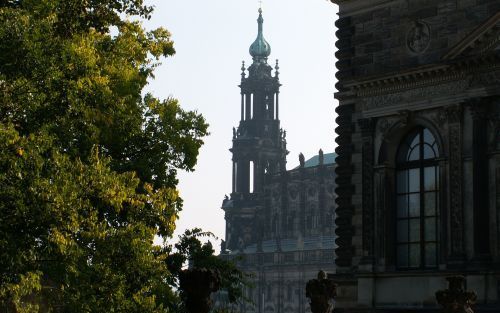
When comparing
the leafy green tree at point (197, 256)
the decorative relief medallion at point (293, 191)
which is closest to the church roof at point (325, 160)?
the decorative relief medallion at point (293, 191)

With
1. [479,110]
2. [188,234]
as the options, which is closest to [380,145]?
[479,110]

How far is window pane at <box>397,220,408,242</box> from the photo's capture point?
30672 mm

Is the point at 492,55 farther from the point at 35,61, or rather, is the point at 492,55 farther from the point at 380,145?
Result: the point at 35,61

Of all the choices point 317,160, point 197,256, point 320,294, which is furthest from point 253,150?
point 320,294

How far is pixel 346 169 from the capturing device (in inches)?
1257

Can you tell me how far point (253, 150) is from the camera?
141625mm

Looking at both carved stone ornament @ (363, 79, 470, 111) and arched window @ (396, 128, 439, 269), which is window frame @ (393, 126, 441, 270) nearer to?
arched window @ (396, 128, 439, 269)

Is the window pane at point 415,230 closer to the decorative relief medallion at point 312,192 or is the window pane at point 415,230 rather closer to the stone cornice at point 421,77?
the stone cornice at point 421,77

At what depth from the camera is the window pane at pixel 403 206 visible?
30750 mm

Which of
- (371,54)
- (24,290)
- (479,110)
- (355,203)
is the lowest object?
(24,290)

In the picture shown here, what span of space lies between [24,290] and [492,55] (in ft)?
42.9

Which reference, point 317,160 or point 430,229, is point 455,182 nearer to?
point 430,229

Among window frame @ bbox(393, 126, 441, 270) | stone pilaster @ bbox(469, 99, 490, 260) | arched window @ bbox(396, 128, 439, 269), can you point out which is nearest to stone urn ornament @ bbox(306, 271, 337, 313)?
stone pilaster @ bbox(469, 99, 490, 260)

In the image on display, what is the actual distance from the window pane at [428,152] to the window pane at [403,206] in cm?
122
